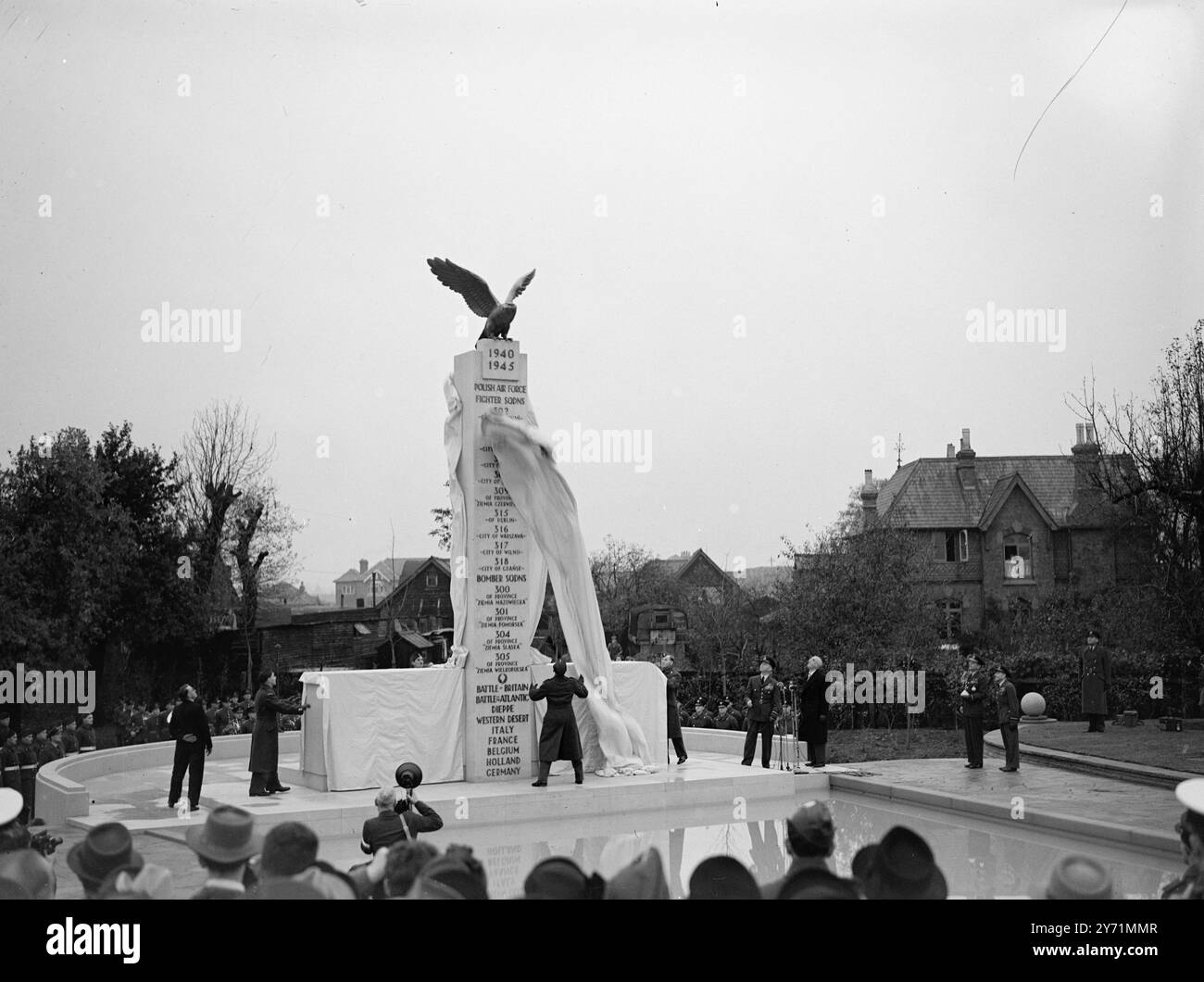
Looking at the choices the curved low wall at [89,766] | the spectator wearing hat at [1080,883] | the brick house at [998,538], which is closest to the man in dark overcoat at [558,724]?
the curved low wall at [89,766]

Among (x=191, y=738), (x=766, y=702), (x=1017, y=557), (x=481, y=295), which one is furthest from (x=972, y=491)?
(x=191, y=738)

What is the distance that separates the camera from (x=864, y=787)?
15742mm

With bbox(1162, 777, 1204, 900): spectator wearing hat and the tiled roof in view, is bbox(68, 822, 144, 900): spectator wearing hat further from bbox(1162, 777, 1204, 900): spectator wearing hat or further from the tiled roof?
the tiled roof

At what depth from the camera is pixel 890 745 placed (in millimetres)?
21641

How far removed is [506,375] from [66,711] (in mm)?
16655

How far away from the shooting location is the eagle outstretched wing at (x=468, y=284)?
54.9ft

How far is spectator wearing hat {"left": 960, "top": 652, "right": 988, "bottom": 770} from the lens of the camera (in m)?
16.8

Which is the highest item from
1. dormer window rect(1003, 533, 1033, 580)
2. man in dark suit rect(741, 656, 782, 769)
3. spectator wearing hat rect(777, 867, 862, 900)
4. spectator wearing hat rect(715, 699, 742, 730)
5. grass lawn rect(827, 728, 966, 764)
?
dormer window rect(1003, 533, 1033, 580)

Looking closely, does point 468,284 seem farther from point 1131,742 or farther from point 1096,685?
point 1096,685

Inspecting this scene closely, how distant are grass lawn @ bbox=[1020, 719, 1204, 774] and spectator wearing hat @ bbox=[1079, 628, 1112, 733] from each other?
0.27 metres

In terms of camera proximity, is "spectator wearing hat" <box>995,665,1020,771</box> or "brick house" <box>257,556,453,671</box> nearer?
"spectator wearing hat" <box>995,665,1020,771</box>

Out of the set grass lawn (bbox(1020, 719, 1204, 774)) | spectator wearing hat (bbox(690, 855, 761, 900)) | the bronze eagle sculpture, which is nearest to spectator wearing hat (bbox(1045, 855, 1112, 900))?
spectator wearing hat (bbox(690, 855, 761, 900))
